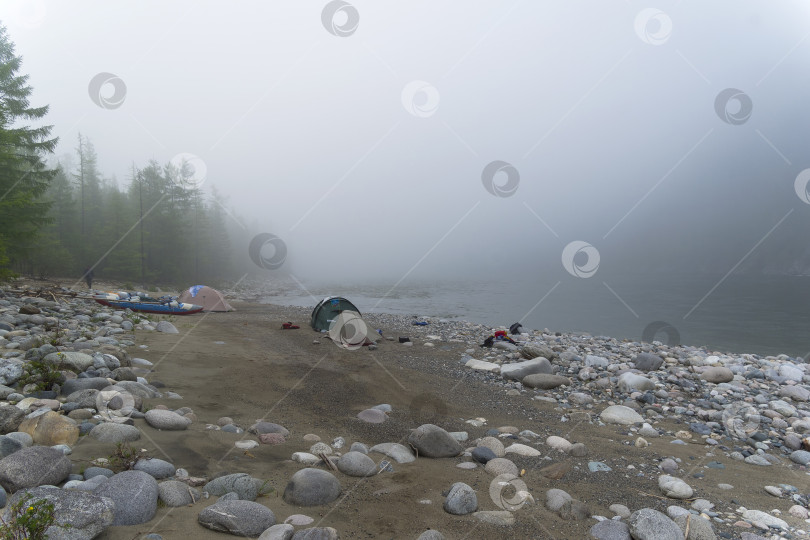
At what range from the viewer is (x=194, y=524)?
12.2 feet

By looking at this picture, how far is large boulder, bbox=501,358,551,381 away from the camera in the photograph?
1110 centimetres

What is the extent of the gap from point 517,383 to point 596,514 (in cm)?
617

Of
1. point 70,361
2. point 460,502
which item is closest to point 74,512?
point 460,502

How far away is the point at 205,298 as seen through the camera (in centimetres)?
2400

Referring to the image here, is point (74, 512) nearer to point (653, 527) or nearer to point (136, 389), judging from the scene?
point (136, 389)

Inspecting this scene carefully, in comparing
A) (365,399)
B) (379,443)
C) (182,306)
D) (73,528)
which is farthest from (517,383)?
(182,306)

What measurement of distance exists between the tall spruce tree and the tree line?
50 millimetres

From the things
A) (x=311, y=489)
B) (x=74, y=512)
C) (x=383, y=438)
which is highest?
(x=74, y=512)

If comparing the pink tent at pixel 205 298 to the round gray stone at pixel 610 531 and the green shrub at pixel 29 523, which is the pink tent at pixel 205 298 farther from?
the round gray stone at pixel 610 531

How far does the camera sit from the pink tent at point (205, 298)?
23.4 meters

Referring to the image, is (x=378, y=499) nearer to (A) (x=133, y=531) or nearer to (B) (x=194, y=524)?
(B) (x=194, y=524)

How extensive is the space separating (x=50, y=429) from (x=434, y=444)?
475 centimetres

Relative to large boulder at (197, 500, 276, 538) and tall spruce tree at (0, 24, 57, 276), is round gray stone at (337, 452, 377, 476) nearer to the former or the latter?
large boulder at (197, 500, 276, 538)

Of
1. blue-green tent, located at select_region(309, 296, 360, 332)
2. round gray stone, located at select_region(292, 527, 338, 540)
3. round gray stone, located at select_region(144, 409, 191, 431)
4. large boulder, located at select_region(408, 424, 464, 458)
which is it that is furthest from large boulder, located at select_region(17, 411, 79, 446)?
blue-green tent, located at select_region(309, 296, 360, 332)
